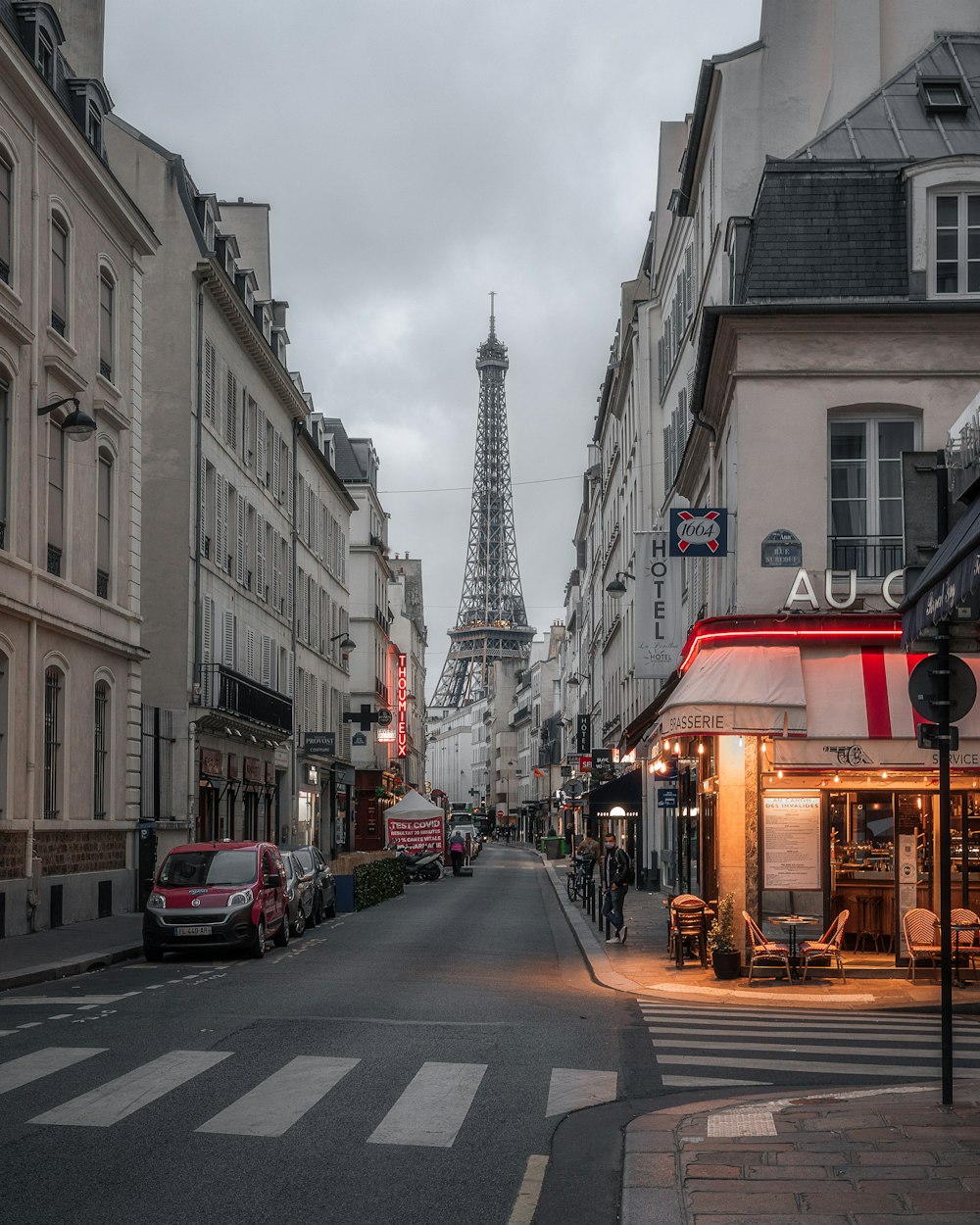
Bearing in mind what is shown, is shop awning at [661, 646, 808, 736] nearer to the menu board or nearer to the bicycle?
the menu board

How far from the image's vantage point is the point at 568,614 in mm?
106875

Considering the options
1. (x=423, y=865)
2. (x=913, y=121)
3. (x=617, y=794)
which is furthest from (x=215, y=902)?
(x=423, y=865)

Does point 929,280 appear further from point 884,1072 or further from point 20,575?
point 20,575

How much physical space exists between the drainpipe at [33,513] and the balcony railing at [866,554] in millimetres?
12565

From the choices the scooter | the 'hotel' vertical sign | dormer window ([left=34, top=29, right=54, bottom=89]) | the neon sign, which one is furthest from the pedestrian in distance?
dormer window ([left=34, top=29, right=54, bottom=89])

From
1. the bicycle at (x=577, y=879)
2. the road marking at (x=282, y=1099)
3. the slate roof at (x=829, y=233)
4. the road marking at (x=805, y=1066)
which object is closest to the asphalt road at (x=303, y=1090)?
the road marking at (x=282, y=1099)

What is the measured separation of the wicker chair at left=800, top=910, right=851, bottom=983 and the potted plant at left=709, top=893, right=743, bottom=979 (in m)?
0.80

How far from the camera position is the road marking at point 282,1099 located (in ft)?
29.7

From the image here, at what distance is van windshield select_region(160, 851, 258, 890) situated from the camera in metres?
22.7

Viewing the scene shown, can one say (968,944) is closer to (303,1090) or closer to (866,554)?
(866,554)

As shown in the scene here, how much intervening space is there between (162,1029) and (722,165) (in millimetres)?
17249

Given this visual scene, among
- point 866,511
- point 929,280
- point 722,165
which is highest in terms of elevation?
point 722,165

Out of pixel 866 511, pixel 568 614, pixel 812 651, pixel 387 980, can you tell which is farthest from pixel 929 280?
pixel 568 614

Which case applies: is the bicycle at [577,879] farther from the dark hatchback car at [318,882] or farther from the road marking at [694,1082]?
the road marking at [694,1082]
